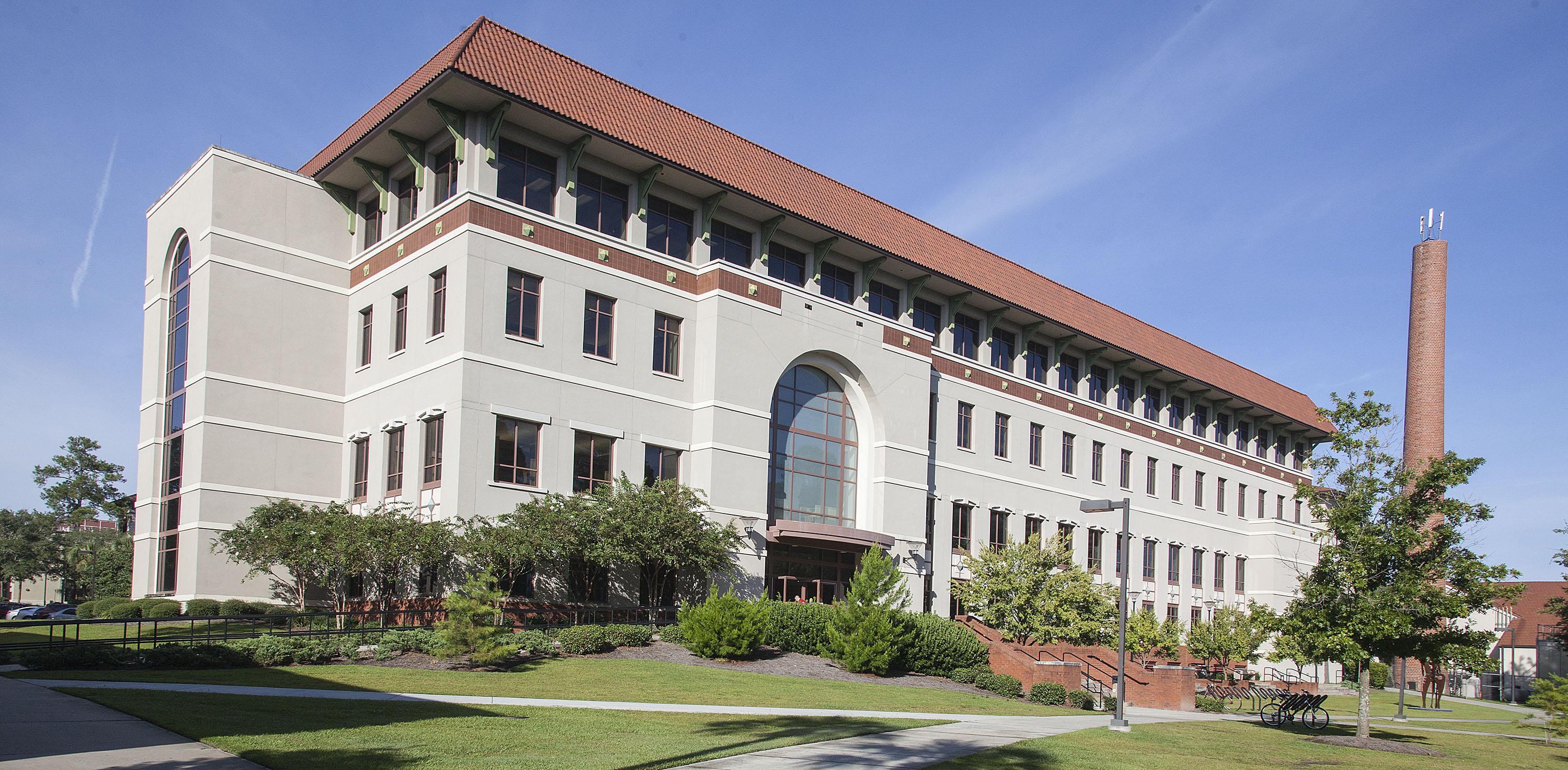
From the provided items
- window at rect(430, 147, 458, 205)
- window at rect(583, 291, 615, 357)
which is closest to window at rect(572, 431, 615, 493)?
window at rect(583, 291, 615, 357)

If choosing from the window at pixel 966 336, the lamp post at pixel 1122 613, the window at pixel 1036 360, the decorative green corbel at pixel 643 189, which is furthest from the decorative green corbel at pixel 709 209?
the window at pixel 1036 360

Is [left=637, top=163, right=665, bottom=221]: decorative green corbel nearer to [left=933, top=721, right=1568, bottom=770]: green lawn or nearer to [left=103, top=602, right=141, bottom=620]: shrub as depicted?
[left=103, top=602, right=141, bottom=620]: shrub

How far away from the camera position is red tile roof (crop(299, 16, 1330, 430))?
31.2 metres

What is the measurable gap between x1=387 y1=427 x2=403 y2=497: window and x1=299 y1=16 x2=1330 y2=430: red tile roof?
28.3 ft

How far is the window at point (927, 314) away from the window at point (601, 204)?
1363 centimetres

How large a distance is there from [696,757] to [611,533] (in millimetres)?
16090

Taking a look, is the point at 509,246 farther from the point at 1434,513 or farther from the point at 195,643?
the point at 1434,513

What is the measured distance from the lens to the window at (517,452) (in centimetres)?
3053

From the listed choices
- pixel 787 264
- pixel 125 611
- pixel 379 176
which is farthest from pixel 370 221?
pixel 125 611

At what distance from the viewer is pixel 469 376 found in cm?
2988

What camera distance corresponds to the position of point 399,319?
111 feet

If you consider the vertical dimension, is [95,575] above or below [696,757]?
below

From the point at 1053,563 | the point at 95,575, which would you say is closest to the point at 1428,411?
the point at 1053,563

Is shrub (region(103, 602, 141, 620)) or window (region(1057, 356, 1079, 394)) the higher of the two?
window (region(1057, 356, 1079, 394))
